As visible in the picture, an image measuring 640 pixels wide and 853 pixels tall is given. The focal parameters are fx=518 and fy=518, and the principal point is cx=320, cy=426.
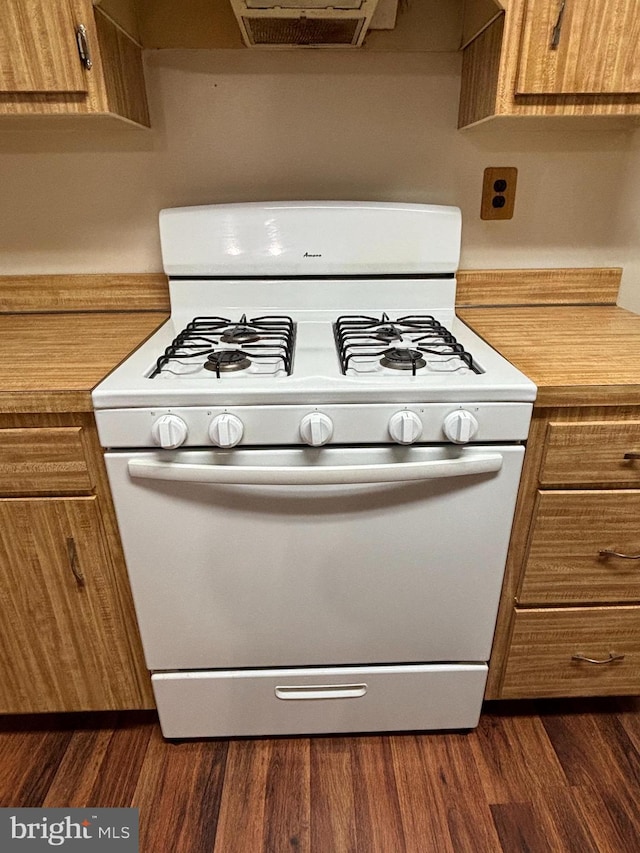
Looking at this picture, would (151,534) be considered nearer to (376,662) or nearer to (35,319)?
(376,662)

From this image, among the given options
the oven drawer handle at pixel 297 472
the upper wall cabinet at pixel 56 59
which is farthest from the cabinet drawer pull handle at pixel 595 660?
the upper wall cabinet at pixel 56 59

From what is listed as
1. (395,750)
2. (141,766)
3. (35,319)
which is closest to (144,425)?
(35,319)

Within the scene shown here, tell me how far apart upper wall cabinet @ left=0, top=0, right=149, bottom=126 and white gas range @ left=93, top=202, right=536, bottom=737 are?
307mm

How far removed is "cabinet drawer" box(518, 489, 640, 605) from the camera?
3.16ft

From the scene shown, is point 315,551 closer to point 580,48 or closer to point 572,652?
point 572,652

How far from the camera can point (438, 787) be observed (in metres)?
1.10

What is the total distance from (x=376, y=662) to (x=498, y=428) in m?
0.56

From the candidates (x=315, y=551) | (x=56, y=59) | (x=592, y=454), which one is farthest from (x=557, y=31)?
(x=315, y=551)

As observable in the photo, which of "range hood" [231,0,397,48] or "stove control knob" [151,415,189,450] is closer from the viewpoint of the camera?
"stove control knob" [151,415,189,450]

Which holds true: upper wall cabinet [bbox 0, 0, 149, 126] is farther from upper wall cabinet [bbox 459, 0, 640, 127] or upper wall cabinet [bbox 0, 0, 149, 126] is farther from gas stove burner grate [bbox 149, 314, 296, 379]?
upper wall cabinet [bbox 459, 0, 640, 127]

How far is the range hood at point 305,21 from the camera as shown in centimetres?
92

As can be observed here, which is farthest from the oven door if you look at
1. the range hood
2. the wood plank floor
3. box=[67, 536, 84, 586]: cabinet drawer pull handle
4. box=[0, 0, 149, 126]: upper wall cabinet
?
the range hood

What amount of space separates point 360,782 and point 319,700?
19 cm

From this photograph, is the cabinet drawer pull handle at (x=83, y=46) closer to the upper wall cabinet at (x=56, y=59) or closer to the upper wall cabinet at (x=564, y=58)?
the upper wall cabinet at (x=56, y=59)
